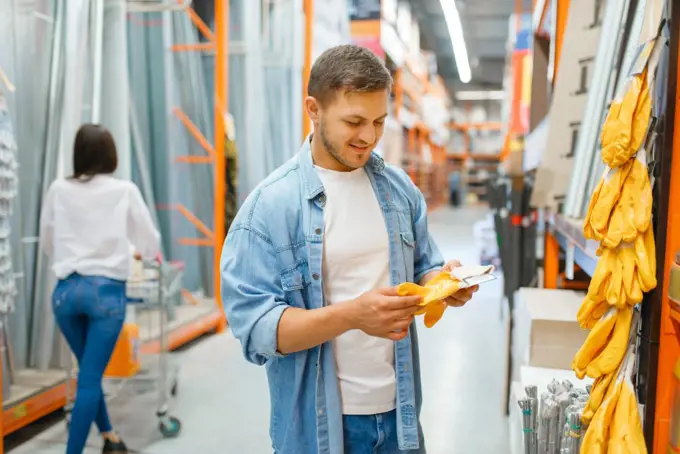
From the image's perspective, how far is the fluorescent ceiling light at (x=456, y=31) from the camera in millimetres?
3875

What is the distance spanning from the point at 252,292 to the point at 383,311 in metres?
0.33

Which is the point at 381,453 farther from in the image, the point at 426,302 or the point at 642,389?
the point at 642,389

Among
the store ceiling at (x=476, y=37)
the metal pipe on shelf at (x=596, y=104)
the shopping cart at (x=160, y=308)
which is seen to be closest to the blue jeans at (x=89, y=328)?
the shopping cart at (x=160, y=308)

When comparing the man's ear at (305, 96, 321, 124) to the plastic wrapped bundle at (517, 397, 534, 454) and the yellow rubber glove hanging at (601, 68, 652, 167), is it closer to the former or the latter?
the yellow rubber glove hanging at (601, 68, 652, 167)

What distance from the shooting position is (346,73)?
1440 millimetres

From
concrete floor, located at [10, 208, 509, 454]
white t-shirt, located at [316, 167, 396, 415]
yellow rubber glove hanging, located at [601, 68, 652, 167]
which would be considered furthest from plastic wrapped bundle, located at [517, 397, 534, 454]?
concrete floor, located at [10, 208, 509, 454]

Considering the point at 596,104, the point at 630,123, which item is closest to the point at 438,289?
the point at 630,123

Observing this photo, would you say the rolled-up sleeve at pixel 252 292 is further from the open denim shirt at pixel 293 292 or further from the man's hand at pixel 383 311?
the man's hand at pixel 383 311

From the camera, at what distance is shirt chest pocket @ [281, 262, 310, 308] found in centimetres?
150

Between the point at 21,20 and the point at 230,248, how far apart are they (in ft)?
9.79

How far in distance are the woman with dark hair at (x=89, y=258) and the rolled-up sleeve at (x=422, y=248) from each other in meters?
1.84

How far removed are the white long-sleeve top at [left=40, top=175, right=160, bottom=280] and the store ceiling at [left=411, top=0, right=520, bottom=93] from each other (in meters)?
8.84

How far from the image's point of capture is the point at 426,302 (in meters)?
1.33

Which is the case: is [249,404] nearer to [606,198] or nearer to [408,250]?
[408,250]
